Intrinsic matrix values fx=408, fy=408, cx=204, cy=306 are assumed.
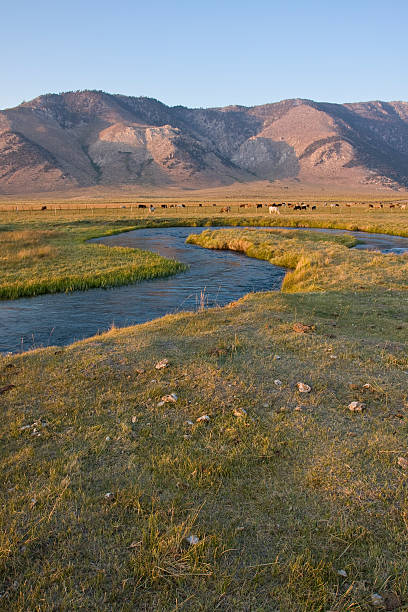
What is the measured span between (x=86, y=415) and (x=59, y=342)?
7.50 m

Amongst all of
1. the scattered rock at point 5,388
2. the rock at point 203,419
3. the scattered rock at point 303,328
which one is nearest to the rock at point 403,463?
the rock at point 203,419

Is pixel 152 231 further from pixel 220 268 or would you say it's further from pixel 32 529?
pixel 32 529

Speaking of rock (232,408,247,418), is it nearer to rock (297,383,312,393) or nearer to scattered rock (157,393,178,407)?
scattered rock (157,393,178,407)

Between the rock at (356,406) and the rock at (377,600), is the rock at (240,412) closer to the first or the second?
the rock at (356,406)

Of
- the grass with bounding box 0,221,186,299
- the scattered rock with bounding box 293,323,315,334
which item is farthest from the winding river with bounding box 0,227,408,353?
the scattered rock with bounding box 293,323,315,334

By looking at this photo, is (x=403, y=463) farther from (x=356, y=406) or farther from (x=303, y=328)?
(x=303, y=328)

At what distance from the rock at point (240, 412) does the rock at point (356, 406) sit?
1.80 m

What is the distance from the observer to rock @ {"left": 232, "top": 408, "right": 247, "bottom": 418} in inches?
263

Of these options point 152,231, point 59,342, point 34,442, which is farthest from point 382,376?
point 152,231

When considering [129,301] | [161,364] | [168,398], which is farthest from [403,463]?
[129,301]

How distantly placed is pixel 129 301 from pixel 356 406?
1417 cm

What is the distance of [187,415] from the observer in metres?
6.80

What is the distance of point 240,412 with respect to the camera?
6.77 meters

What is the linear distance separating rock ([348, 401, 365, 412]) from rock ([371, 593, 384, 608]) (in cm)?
336
